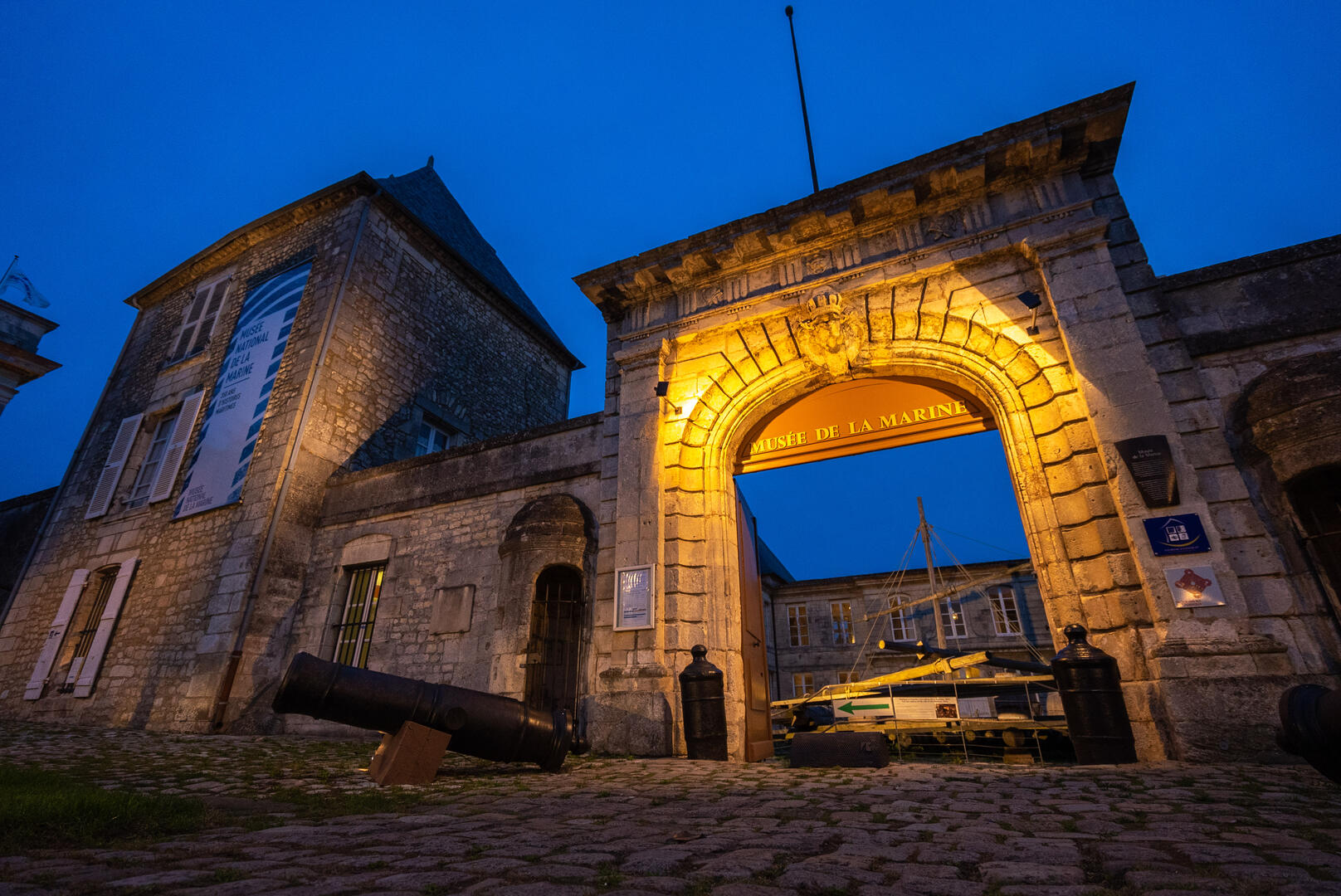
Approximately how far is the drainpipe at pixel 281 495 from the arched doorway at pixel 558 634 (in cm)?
466

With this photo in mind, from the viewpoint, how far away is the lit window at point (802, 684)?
829 inches

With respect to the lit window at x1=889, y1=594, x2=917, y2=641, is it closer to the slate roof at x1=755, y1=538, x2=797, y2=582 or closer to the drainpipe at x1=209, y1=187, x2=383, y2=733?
the slate roof at x1=755, y1=538, x2=797, y2=582

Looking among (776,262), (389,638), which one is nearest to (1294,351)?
(776,262)

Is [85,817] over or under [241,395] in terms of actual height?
under

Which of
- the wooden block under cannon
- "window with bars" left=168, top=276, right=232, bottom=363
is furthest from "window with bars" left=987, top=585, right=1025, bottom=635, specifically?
"window with bars" left=168, top=276, right=232, bottom=363

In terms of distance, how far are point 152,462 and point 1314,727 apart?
16704 millimetres

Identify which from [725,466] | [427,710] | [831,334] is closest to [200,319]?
[725,466]

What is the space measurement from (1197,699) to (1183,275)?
4118 millimetres

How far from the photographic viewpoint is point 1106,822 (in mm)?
2637

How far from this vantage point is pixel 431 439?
1305cm

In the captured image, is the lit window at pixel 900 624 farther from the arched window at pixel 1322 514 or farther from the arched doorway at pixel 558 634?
the arched window at pixel 1322 514

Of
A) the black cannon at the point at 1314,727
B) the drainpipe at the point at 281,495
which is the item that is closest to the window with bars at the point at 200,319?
the drainpipe at the point at 281,495

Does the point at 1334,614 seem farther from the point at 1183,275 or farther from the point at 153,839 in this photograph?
the point at 153,839

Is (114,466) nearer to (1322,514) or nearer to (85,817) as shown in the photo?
(85,817)
